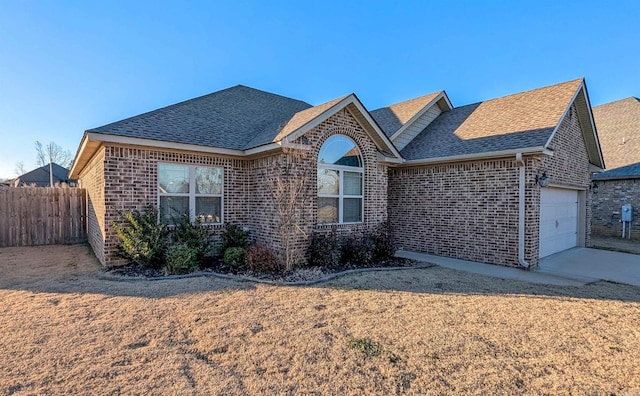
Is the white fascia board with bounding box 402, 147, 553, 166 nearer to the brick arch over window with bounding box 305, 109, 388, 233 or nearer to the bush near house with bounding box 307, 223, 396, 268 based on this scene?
the brick arch over window with bounding box 305, 109, 388, 233

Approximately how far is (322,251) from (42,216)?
36.1 feet

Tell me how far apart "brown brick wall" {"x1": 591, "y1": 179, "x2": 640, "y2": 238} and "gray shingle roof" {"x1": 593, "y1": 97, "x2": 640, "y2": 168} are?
1.27 m

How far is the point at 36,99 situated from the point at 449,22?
22735 millimetres

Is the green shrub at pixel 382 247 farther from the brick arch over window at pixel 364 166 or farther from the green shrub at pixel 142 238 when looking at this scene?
the green shrub at pixel 142 238

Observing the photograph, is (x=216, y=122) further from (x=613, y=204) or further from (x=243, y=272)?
(x=613, y=204)

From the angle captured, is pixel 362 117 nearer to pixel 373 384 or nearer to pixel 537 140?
pixel 537 140

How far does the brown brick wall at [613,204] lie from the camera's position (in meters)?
15.8

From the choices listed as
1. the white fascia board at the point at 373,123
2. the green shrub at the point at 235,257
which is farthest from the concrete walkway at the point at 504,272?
the green shrub at the point at 235,257

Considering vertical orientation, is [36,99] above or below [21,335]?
above

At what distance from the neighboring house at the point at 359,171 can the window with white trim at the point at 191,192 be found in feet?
0.09

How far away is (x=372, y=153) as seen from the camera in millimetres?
9953

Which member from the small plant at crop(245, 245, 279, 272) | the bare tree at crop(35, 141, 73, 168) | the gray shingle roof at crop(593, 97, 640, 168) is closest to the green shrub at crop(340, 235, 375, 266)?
the small plant at crop(245, 245, 279, 272)

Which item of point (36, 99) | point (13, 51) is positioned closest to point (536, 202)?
point (13, 51)

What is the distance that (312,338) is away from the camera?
4109 mm
